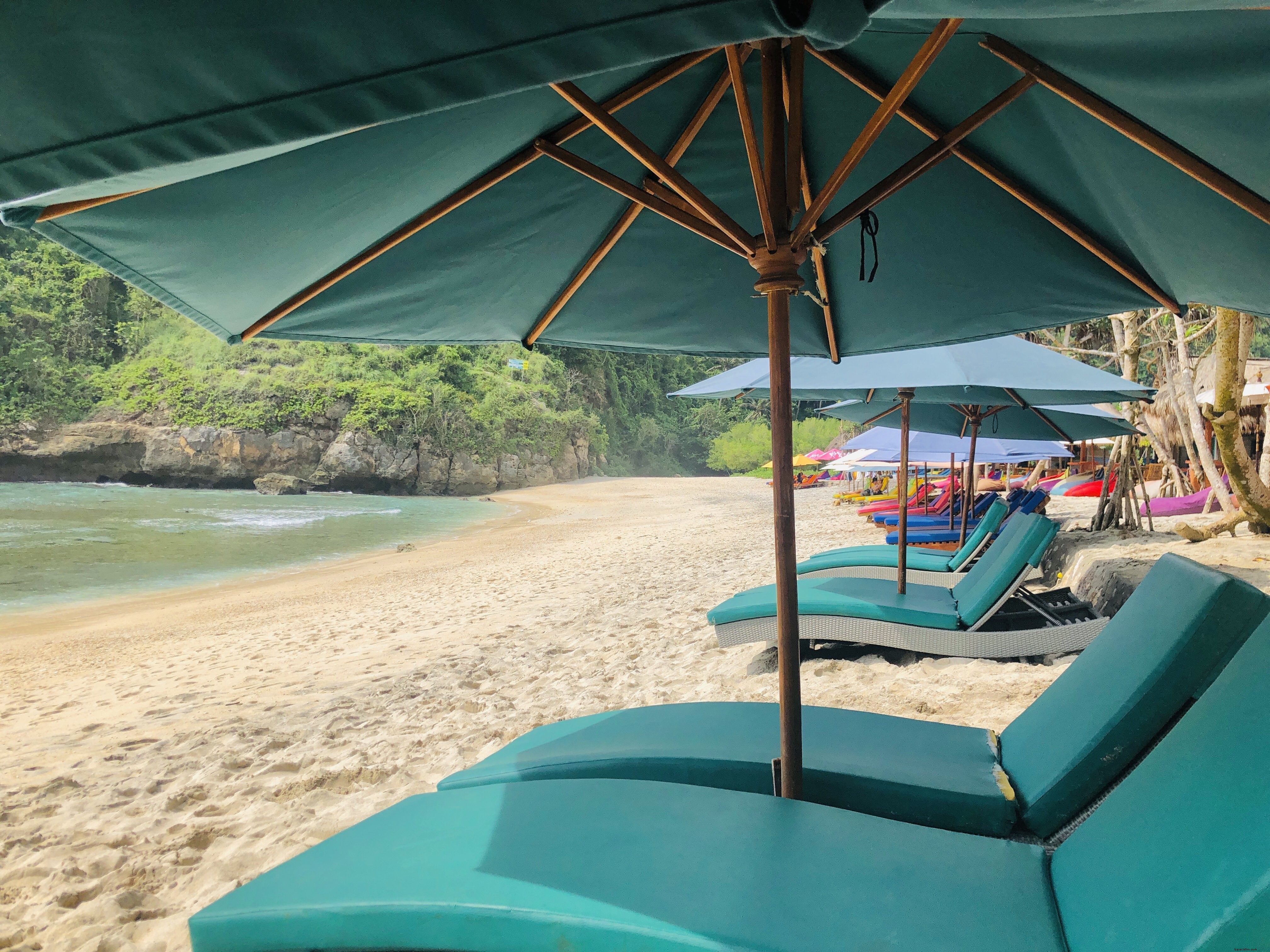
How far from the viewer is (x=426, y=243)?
7.65ft

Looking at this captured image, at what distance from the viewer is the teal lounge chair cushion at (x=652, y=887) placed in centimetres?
121

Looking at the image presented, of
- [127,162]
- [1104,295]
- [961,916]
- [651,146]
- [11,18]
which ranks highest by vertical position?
[651,146]

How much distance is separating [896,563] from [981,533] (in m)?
1.04

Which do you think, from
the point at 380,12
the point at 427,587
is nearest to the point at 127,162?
the point at 380,12

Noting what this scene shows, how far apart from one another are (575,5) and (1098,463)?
3051 cm

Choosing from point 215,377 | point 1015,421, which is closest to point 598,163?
point 1015,421

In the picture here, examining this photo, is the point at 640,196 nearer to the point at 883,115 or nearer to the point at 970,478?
the point at 883,115

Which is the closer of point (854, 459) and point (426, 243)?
point (426, 243)

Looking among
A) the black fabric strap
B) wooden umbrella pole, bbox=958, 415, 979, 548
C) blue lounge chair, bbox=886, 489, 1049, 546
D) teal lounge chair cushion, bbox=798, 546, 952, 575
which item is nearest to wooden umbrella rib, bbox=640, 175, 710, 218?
the black fabric strap

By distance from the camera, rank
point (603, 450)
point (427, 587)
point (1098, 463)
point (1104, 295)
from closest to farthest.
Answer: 1. point (1104, 295)
2. point (427, 587)
3. point (1098, 463)
4. point (603, 450)

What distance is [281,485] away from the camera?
3350cm

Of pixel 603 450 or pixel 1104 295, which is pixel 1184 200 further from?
pixel 603 450

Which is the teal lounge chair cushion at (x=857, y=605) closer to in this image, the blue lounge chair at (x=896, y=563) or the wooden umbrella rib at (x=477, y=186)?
the blue lounge chair at (x=896, y=563)

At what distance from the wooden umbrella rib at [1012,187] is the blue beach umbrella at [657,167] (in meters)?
0.01
